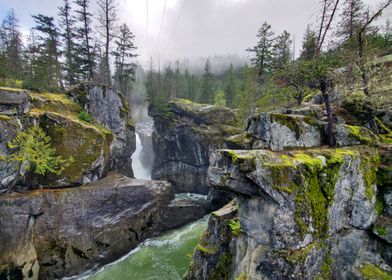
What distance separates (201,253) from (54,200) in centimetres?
1182

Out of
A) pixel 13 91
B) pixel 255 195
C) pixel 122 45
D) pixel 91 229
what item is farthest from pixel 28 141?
pixel 122 45

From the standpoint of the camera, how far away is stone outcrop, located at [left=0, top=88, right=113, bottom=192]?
16.0 metres

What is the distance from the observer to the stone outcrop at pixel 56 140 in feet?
52.4

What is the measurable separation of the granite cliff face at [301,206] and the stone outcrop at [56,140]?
42.3ft

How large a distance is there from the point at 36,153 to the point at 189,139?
22.3 meters

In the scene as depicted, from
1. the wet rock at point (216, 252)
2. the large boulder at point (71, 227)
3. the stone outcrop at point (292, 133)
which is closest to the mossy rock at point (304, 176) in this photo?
the stone outcrop at point (292, 133)

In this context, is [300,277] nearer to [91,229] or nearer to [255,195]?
[255,195]

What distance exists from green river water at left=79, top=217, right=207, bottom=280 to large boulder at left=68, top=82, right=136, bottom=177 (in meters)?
9.62

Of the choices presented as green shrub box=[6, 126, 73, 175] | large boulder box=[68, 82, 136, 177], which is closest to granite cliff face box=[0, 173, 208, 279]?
green shrub box=[6, 126, 73, 175]

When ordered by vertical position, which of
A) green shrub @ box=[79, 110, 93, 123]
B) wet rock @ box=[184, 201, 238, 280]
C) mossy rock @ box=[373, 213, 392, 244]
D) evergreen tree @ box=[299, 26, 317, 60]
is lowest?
wet rock @ box=[184, 201, 238, 280]

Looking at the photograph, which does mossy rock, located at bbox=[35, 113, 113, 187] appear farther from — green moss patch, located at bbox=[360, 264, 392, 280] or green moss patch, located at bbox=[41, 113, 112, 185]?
green moss patch, located at bbox=[360, 264, 392, 280]

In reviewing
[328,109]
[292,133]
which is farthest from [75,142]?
[328,109]

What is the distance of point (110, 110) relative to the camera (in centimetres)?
2664

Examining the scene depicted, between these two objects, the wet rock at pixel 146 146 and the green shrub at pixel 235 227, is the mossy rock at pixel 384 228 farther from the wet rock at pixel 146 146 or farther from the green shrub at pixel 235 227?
the wet rock at pixel 146 146
